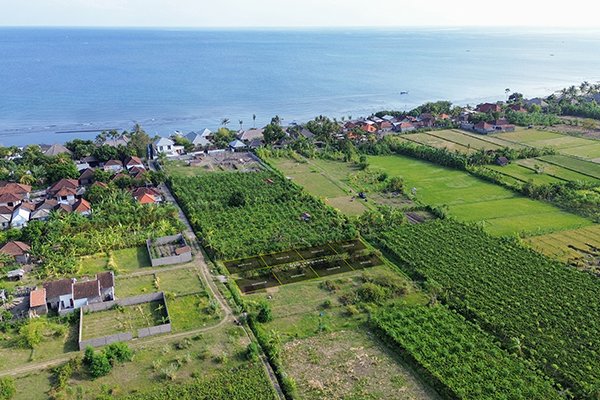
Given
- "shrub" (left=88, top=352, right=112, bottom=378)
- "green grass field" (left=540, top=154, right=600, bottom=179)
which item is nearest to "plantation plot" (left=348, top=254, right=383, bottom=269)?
"shrub" (left=88, top=352, right=112, bottom=378)

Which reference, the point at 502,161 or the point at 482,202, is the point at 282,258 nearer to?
the point at 482,202

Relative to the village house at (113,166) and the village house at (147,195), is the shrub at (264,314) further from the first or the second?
the village house at (113,166)

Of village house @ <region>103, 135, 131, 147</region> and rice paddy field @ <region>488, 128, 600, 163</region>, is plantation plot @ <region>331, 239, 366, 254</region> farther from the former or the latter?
rice paddy field @ <region>488, 128, 600, 163</region>

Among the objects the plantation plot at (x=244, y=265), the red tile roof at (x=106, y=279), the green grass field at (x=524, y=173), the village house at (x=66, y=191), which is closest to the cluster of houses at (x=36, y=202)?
the village house at (x=66, y=191)

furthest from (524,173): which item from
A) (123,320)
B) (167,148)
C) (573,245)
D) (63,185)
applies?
(63,185)

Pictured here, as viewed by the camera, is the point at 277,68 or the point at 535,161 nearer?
the point at 535,161

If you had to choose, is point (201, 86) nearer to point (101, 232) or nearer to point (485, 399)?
point (101, 232)

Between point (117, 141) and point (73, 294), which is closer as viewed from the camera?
point (73, 294)

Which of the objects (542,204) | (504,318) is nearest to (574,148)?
(542,204)
